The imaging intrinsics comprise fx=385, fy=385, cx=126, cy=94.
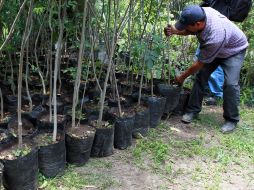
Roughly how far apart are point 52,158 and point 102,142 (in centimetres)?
54

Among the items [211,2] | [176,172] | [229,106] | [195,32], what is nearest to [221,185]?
[176,172]

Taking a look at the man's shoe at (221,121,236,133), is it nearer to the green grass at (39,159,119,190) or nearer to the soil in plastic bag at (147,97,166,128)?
the soil in plastic bag at (147,97,166,128)

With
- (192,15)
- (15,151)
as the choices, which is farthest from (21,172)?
(192,15)

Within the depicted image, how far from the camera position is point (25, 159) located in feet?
8.46

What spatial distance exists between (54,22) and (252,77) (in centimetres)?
325

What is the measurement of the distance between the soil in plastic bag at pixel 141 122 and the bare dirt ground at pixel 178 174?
0.75 ft

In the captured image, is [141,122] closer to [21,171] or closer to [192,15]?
[192,15]

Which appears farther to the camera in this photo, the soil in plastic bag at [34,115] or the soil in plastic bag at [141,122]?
the soil in plastic bag at [141,122]

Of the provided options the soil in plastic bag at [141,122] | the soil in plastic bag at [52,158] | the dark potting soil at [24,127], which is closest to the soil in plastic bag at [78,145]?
the soil in plastic bag at [52,158]

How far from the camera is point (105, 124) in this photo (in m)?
3.41

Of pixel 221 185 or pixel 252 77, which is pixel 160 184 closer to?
pixel 221 185

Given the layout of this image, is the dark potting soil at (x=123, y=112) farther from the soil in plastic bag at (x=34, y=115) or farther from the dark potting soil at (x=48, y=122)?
the soil in plastic bag at (x=34, y=115)

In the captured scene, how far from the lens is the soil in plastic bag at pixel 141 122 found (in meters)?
3.76

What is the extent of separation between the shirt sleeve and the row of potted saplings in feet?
2.59
